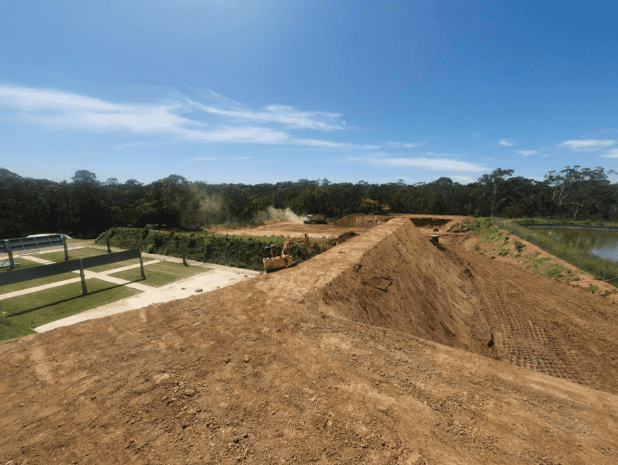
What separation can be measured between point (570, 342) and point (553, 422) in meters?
13.4

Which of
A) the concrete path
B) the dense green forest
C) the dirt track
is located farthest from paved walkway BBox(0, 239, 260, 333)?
the dense green forest

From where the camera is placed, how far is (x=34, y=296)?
17.5m

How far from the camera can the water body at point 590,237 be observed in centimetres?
3517

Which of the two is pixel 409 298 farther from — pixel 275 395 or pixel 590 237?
pixel 590 237

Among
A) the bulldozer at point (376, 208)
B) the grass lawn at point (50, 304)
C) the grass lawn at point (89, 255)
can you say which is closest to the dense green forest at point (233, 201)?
the bulldozer at point (376, 208)

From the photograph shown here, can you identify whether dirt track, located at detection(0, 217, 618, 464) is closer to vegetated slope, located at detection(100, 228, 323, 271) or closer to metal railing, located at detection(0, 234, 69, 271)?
vegetated slope, located at detection(100, 228, 323, 271)

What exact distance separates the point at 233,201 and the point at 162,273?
39616mm

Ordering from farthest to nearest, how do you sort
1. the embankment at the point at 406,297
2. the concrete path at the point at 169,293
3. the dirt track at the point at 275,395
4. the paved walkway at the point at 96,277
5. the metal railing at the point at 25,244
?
the metal railing at the point at 25,244, the paved walkway at the point at 96,277, the concrete path at the point at 169,293, the embankment at the point at 406,297, the dirt track at the point at 275,395

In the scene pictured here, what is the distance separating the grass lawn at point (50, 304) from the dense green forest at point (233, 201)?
94.8 ft

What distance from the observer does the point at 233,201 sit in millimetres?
60844

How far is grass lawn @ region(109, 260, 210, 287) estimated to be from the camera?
834 inches

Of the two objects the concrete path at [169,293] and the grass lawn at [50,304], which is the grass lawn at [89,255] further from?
the concrete path at [169,293]

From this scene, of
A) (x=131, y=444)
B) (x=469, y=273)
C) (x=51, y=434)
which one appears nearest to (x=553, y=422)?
(x=131, y=444)

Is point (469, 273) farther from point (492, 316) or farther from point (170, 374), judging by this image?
point (170, 374)
